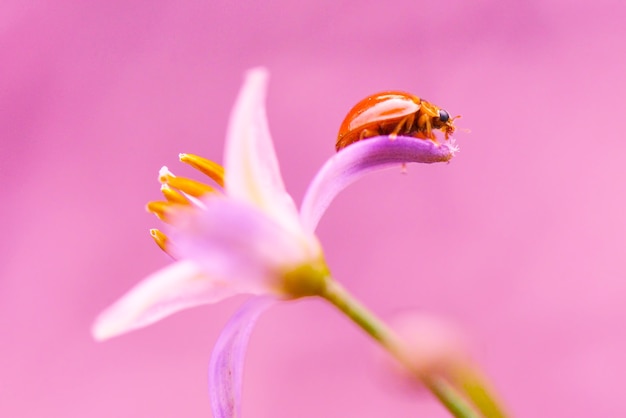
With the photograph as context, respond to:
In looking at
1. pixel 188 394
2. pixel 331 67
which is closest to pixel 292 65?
pixel 331 67

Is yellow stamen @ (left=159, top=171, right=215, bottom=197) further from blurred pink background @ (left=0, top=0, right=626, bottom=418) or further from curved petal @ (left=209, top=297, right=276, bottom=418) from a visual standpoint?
blurred pink background @ (left=0, top=0, right=626, bottom=418)

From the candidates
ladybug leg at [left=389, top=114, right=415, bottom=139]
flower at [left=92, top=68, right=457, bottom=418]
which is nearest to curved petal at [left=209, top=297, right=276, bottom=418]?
flower at [left=92, top=68, right=457, bottom=418]

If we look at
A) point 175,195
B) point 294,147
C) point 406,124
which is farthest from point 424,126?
point 294,147

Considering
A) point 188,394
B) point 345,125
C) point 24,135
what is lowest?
point 188,394

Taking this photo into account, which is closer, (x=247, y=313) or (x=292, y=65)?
(x=247, y=313)

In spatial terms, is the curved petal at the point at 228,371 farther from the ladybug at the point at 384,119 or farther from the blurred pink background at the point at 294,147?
the blurred pink background at the point at 294,147

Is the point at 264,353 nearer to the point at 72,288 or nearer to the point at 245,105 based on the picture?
the point at 72,288
